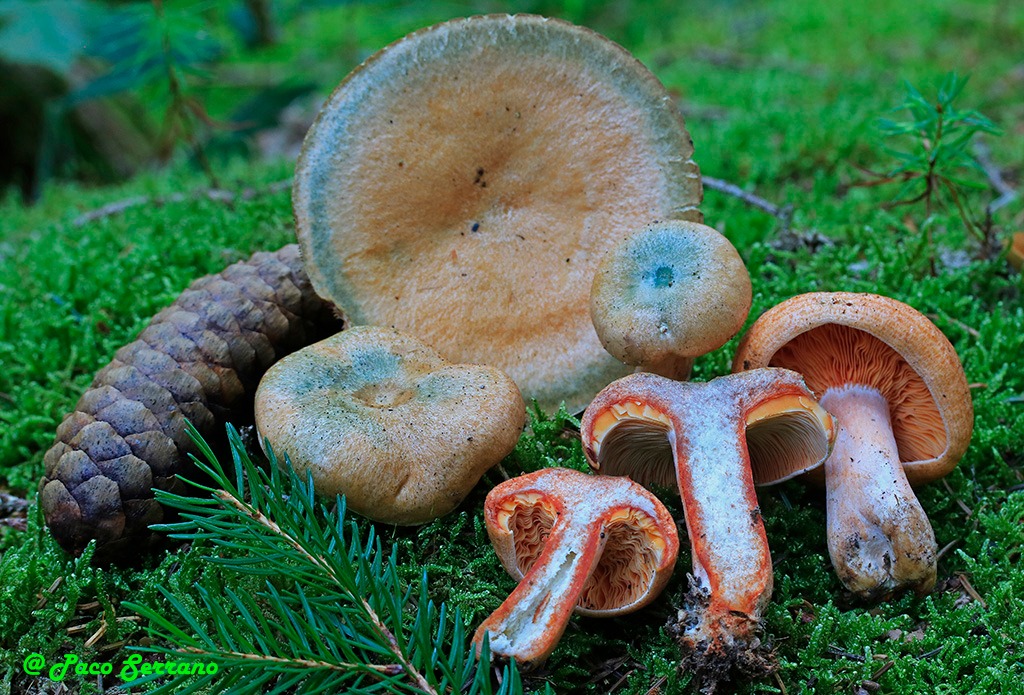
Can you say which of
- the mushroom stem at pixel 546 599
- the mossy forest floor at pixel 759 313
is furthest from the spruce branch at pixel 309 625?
the mossy forest floor at pixel 759 313

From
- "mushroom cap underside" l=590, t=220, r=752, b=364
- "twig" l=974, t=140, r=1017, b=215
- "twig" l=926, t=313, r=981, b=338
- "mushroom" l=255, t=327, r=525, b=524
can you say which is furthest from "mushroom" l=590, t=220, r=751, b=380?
"twig" l=974, t=140, r=1017, b=215

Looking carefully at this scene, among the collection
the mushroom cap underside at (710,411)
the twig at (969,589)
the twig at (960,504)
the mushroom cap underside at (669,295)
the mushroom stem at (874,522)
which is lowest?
the twig at (969,589)

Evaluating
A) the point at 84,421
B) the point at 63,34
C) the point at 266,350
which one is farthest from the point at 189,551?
the point at 63,34

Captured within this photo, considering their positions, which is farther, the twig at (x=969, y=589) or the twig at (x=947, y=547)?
the twig at (x=947, y=547)

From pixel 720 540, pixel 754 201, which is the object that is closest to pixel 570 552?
pixel 720 540

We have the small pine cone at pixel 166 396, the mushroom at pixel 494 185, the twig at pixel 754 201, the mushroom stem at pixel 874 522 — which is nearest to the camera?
the mushroom stem at pixel 874 522

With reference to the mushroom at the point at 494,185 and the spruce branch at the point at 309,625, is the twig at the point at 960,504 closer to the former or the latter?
the mushroom at the point at 494,185

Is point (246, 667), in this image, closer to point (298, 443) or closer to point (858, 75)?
point (298, 443)
